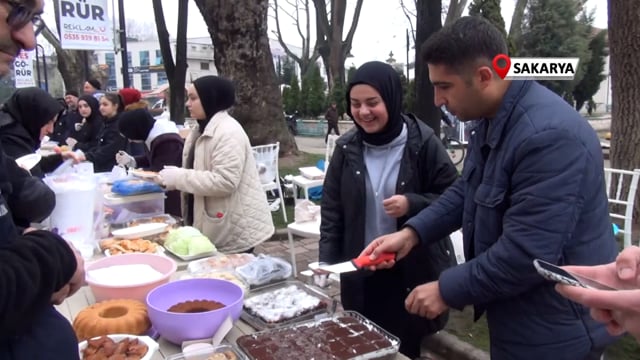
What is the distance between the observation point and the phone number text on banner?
7.99 m

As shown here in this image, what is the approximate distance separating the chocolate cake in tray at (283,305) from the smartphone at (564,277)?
2.67 ft

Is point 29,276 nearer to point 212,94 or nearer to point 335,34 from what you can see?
point 212,94

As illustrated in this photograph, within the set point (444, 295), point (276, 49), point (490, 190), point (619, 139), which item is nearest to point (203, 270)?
point (444, 295)

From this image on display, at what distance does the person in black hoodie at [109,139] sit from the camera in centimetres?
520

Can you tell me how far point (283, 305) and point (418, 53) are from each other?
185 inches

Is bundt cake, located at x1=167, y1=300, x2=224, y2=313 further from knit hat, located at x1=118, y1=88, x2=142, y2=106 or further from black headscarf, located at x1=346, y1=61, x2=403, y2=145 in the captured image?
knit hat, located at x1=118, y1=88, x2=142, y2=106

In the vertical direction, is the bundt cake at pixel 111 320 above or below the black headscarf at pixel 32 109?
below

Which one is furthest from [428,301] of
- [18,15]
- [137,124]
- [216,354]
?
[137,124]

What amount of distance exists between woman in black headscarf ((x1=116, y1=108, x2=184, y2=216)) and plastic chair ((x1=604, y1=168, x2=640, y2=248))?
3600 mm

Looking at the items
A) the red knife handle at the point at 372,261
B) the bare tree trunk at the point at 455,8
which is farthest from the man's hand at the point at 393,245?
the bare tree trunk at the point at 455,8

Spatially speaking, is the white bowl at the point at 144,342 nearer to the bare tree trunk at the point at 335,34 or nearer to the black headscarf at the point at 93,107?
the black headscarf at the point at 93,107

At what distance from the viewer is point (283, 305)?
175 centimetres

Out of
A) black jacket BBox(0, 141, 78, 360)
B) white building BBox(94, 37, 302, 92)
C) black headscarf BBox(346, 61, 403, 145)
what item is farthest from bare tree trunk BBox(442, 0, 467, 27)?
white building BBox(94, 37, 302, 92)

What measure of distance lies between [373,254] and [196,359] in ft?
2.52
